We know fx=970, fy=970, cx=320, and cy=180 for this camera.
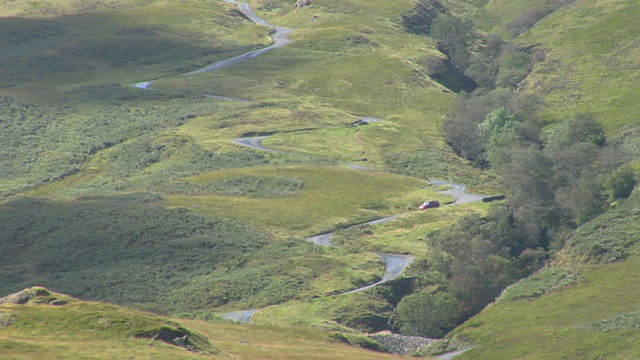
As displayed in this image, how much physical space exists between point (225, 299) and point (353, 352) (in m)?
29.0

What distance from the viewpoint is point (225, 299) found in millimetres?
109438

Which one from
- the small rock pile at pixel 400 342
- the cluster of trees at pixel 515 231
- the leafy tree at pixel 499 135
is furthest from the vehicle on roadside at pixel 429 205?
the small rock pile at pixel 400 342

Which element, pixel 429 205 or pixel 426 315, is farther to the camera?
pixel 429 205

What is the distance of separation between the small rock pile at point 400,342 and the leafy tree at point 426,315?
2.99 metres

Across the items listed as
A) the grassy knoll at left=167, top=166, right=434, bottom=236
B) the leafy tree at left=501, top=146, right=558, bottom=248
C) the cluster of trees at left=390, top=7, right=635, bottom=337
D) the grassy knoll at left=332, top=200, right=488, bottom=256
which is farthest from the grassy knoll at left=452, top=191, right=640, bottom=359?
the grassy knoll at left=167, top=166, right=434, bottom=236

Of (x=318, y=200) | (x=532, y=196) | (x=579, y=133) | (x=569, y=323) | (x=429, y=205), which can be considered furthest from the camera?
(x=579, y=133)

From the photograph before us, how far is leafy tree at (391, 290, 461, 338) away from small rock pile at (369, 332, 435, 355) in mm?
2986

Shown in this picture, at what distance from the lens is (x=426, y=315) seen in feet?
334

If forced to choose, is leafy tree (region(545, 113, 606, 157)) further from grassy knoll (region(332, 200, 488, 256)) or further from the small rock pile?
the small rock pile

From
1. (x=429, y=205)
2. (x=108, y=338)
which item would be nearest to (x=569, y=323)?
(x=108, y=338)

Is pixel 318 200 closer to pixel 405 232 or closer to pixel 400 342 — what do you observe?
pixel 405 232

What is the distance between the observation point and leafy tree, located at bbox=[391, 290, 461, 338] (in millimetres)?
101812

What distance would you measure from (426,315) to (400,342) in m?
7.38

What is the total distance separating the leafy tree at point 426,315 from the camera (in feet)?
334
